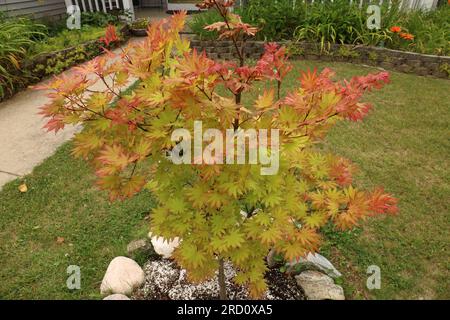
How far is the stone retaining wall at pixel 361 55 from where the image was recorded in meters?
6.51

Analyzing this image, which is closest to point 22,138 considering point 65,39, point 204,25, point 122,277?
point 122,277

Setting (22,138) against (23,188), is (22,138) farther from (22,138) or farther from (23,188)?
(23,188)

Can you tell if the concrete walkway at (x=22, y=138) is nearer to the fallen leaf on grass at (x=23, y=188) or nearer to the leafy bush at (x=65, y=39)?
the fallen leaf on grass at (x=23, y=188)

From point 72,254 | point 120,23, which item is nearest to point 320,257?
point 72,254

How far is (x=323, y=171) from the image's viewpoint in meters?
2.15

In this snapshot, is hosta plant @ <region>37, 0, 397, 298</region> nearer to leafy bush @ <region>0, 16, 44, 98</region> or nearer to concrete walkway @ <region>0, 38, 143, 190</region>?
concrete walkway @ <region>0, 38, 143, 190</region>

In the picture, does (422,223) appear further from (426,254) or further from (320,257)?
(320,257)

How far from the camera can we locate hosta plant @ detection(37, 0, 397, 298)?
156 centimetres

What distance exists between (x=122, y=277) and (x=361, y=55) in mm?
6254

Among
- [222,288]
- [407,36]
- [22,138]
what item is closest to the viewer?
[222,288]

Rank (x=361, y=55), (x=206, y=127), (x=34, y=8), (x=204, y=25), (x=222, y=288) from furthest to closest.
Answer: (x=34, y=8) < (x=204, y=25) < (x=361, y=55) < (x=222, y=288) < (x=206, y=127)

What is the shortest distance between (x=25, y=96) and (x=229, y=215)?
5.58 metres

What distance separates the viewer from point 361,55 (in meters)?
7.02

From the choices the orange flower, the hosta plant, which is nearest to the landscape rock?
the hosta plant
